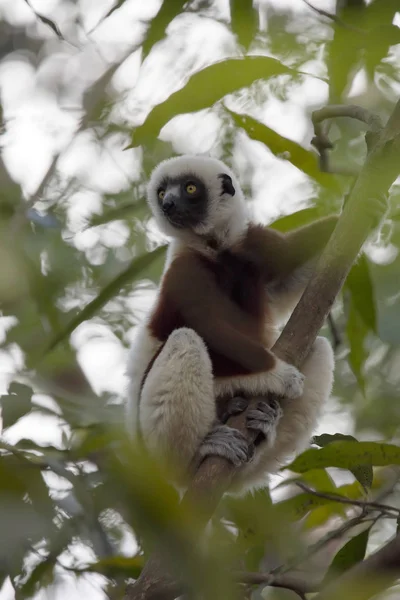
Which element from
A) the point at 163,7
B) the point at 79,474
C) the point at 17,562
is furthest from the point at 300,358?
the point at 17,562

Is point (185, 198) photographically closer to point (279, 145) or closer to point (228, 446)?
point (279, 145)

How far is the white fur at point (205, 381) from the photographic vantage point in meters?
4.34

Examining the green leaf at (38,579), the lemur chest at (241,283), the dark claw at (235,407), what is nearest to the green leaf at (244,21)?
the green leaf at (38,579)

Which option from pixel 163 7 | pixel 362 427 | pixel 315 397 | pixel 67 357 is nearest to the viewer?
pixel 67 357

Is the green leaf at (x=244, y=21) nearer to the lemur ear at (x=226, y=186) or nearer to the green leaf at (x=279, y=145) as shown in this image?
the green leaf at (x=279, y=145)

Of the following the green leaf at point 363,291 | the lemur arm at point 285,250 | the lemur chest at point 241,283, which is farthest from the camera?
the lemur arm at point 285,250

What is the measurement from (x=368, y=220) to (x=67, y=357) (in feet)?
6.12

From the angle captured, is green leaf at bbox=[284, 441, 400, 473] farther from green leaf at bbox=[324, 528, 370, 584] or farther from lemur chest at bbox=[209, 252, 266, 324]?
lemur chest at bbox=[209, 252, 266, 324]

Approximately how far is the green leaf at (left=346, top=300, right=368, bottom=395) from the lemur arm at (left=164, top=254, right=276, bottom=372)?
0.42m

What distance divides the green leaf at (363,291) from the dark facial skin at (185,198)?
1503 millimetres

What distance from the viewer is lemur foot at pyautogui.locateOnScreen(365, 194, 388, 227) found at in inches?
138

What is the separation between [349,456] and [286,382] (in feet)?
3.79

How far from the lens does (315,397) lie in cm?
483

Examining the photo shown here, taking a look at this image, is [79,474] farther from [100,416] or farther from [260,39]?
[260,39]
